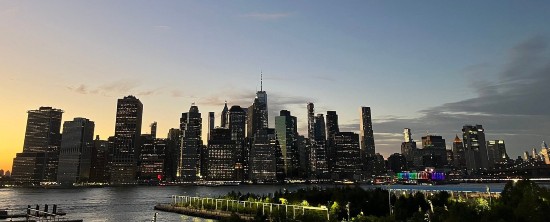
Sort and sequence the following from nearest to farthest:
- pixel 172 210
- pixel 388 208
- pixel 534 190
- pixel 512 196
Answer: pixel 534 190
pixel 512 196
pixel 388 208
pixel 172 210

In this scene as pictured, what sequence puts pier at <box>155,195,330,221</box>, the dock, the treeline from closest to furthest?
the treeline → pier at <box>155,195,330,221</box> → the dock

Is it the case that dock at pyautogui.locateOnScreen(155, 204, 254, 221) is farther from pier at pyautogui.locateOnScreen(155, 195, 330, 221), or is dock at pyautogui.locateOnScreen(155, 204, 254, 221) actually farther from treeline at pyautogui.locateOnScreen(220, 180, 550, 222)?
treeline at pyautogui.locateOnScreen(220, 180, 550, 222)

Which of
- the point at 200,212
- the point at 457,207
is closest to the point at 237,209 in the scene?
the point at 200,212

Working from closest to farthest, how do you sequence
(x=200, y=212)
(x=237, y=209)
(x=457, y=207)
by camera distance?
(x=457, y=207)
(x=237, y=209)
(x=200, y=212)

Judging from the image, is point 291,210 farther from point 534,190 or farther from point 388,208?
point 534,190

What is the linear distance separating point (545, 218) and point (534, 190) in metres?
4.52

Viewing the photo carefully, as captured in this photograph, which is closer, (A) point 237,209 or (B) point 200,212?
(A) point 237,209

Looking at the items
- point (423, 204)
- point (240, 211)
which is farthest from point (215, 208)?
point (423, 204)

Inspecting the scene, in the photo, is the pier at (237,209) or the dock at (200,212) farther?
the dock at (200,212)

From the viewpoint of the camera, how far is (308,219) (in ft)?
105

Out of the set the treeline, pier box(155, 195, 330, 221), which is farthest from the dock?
the treeline

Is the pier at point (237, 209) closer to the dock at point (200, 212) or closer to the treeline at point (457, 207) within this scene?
the dock at point (200, 212)

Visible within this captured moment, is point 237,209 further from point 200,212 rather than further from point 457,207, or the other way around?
point 457,207

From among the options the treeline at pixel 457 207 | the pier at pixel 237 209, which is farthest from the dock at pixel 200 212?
the treeline at pixel 457 207
